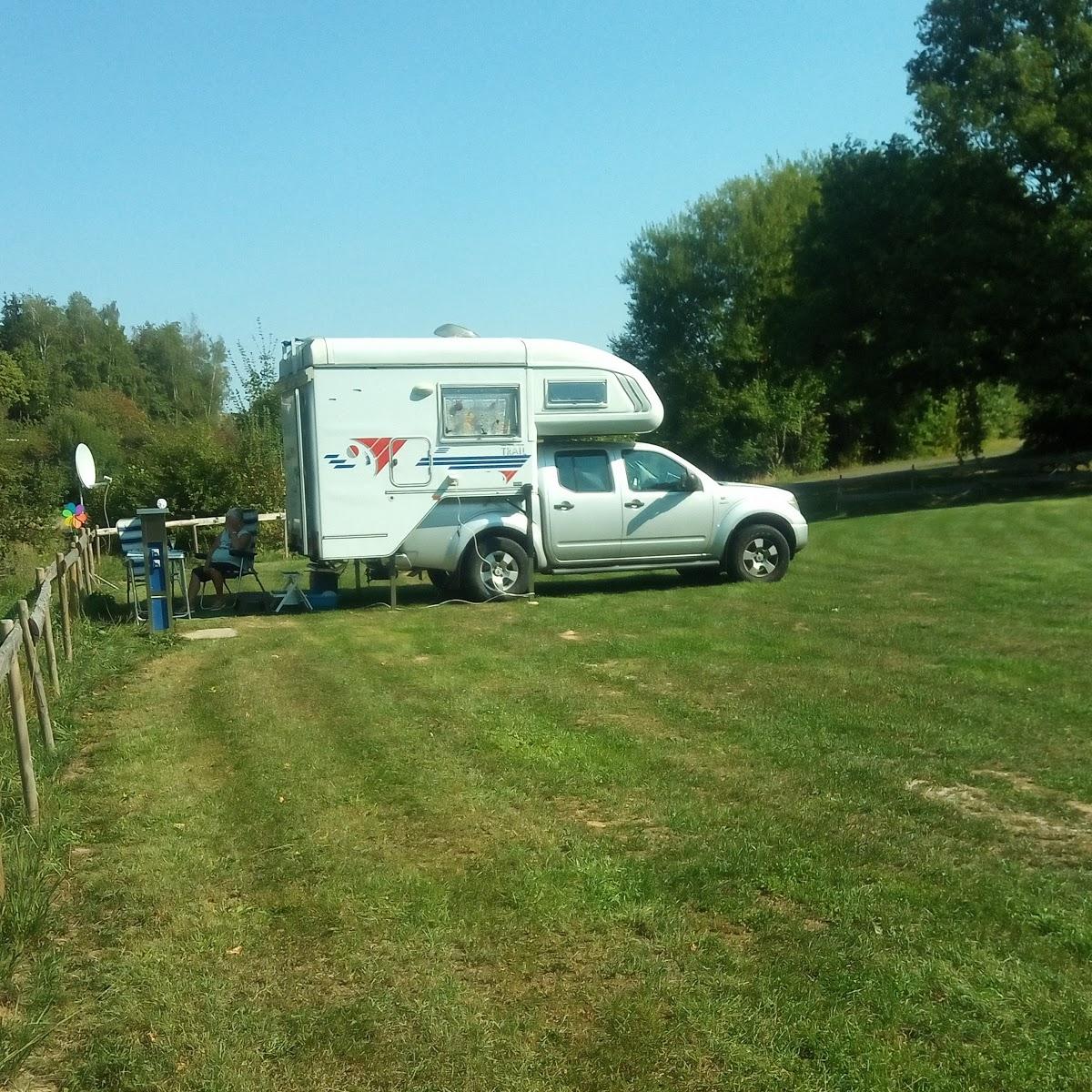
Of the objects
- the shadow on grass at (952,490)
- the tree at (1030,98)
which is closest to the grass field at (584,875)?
the shadow on grass at (952,490)

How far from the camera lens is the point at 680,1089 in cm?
344

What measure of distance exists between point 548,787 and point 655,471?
8411 millimetres

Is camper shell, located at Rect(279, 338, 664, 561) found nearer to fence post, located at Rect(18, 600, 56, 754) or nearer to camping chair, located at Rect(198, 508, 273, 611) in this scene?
camping chair, located at Rect(198, 508, 273, 611)

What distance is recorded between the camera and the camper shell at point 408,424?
13.0m

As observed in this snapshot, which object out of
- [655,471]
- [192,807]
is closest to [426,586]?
[655,471]

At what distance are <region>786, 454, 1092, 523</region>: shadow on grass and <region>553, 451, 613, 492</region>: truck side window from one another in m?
16.3

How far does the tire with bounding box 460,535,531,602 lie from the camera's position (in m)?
13.4

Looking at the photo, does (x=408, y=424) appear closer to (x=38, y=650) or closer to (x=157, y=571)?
(x=157, y=571)

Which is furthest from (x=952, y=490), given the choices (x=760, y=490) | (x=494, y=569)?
(x=494, y=569)

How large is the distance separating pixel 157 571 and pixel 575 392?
4.82m

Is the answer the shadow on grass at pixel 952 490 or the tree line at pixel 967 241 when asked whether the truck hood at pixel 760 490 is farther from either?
the tree line at pixel 967 241

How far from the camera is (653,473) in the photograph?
14.2 meters

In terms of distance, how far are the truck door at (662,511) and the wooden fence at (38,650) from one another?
5.89m

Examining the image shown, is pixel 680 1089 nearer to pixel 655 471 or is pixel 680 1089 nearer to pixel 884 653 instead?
pixel 884 653
